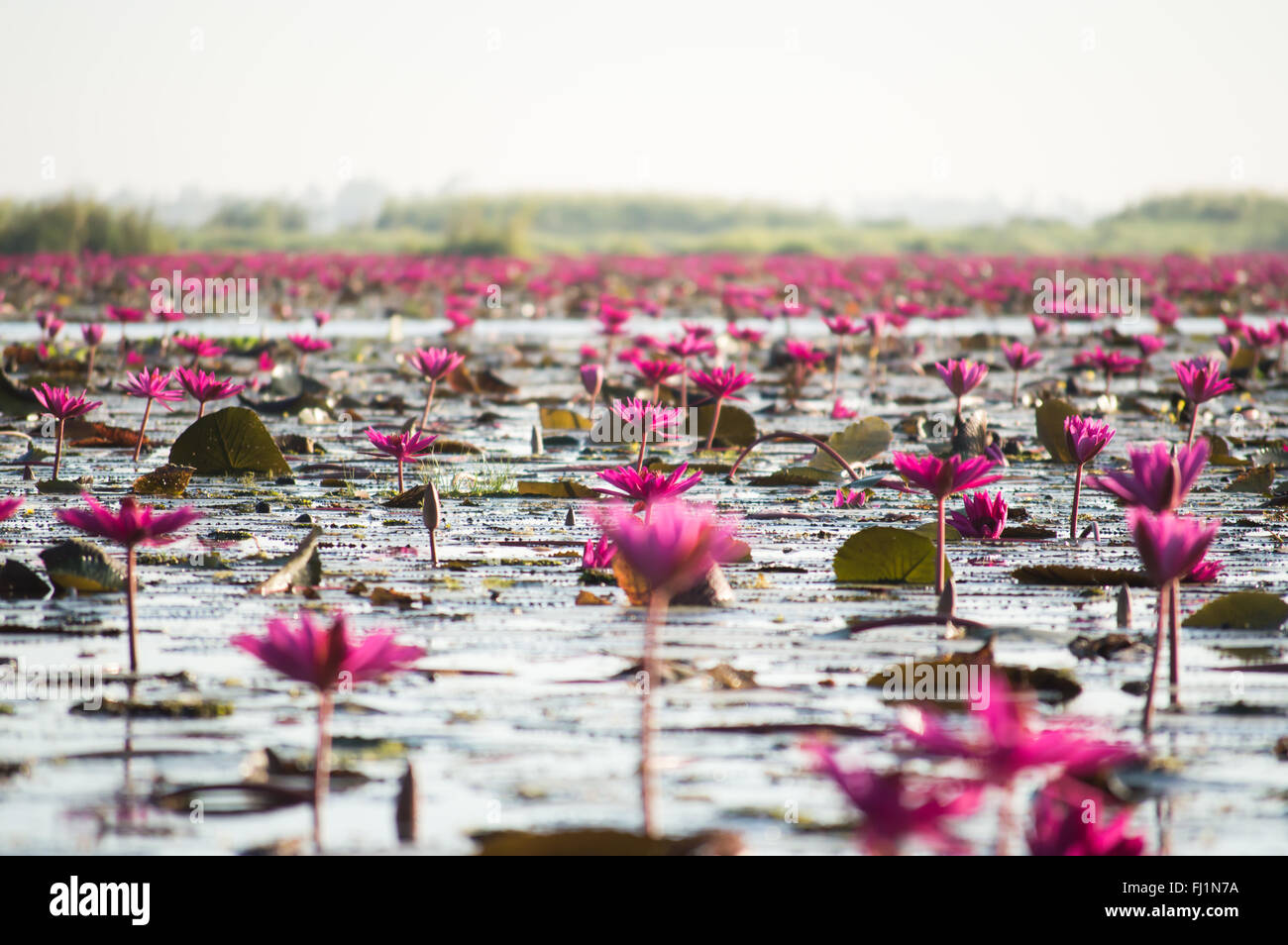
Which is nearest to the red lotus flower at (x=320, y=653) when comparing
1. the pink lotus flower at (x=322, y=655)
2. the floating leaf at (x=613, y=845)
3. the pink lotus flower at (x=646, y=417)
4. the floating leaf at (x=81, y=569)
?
the pink lotus flower at (x=322, y=655)

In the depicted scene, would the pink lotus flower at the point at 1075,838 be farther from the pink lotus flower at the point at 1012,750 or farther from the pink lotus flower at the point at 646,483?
the pink lotus flower at the point at 646,483

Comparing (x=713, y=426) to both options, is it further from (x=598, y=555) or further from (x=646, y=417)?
(x=598, y=555)

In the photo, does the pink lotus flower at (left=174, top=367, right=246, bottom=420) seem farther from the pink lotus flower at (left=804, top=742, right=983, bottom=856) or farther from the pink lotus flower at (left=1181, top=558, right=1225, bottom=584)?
the pink lotus flower at (left=804, top=742, right=983, bottom=856)

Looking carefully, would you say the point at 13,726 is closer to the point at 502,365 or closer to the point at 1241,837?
the point at 1241,837

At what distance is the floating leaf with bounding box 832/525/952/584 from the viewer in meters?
3.83

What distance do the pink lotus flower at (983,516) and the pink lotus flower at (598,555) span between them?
1.33 metres

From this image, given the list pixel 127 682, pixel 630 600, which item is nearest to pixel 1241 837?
pixel 630 600

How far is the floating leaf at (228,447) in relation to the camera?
5746 mm

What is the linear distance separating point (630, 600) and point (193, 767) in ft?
4.75

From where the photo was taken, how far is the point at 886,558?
386 cm

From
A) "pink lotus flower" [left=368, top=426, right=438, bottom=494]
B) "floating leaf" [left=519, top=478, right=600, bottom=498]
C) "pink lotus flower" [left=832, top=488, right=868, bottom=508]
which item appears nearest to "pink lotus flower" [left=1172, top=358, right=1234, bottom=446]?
"pink lotus flower" [left=832, top=488, right=868, bottom=508]

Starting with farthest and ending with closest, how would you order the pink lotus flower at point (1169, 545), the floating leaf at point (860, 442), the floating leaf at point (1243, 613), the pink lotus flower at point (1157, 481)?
the floating leaf at point (860, 442)
the floating leaf at point (1243, 613)
the pink lotus flower at point (1157, 481)
the pink lotus flower at point (1169, 545)

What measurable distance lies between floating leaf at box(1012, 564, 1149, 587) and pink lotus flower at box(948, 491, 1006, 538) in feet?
2.10
